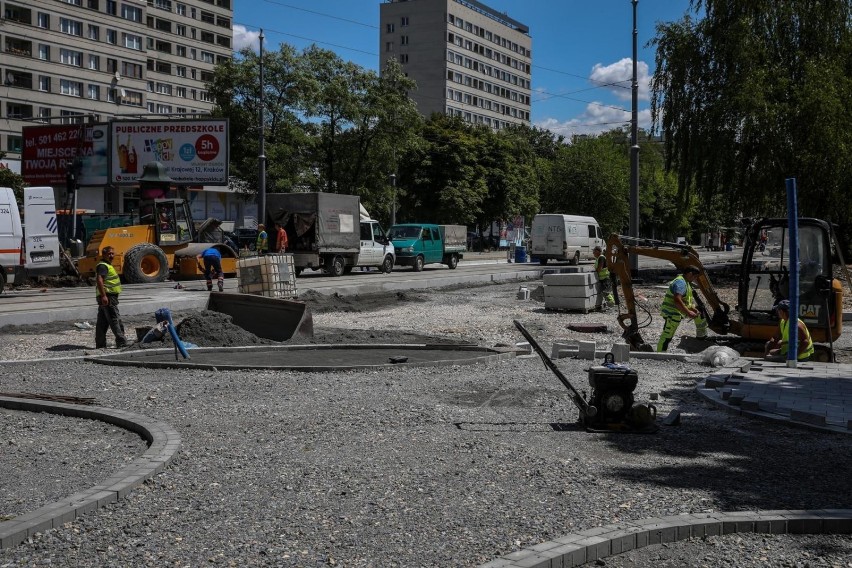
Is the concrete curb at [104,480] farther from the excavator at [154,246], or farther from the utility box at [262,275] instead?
the excavator at [154,246]

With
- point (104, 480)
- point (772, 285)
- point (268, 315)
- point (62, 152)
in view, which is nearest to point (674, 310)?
point (772, 285)

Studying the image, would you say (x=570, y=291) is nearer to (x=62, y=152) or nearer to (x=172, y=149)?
(x=172, y=149)

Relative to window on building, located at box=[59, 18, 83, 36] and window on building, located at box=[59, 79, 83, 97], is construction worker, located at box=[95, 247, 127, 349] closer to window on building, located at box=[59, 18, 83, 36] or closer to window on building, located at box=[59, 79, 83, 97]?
window on building, located at box=[59, 79, 83, 97]

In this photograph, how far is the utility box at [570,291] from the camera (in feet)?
68.4

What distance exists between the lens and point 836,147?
28781 mm

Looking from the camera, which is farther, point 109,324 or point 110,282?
point 109,324

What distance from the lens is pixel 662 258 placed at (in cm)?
1606

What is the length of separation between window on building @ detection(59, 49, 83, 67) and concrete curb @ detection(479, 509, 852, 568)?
77.1m

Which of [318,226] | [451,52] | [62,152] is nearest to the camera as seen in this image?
[318,226]

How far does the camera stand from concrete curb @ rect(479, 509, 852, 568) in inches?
182

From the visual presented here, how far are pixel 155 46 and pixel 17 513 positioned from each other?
90.6 metres

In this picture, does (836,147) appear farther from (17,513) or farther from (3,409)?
(17,513)

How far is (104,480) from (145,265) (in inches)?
836

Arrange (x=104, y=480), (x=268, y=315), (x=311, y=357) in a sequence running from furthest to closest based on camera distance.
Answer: (x=268, y=315) < (x=311, y=357) < (x=104, y=480)
